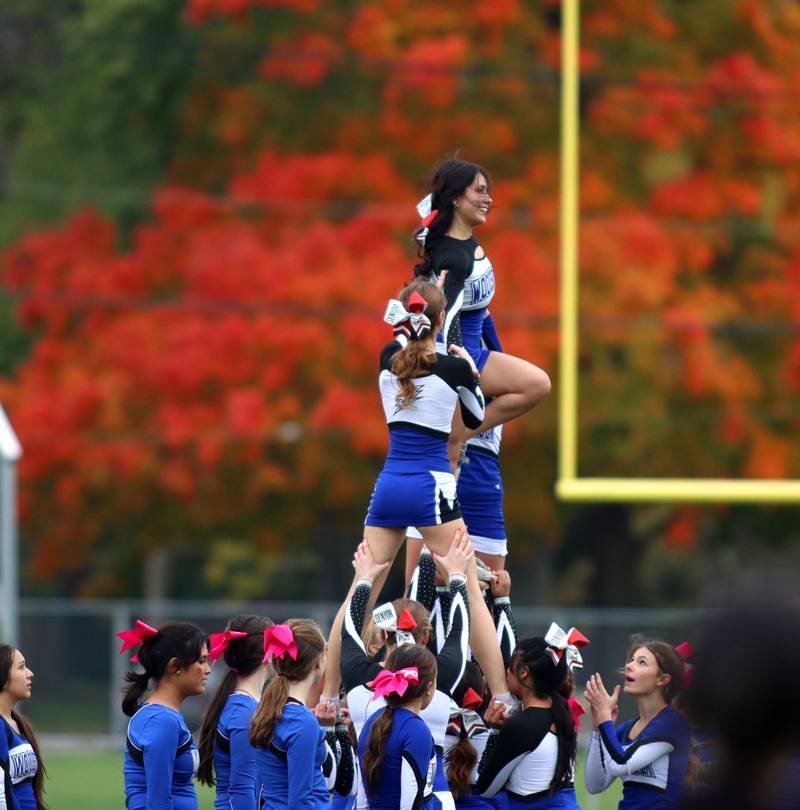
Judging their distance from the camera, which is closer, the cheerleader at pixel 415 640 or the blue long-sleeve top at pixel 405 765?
the blue long-sleeve top at pixel 405 765

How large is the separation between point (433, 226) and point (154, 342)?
34.3ft

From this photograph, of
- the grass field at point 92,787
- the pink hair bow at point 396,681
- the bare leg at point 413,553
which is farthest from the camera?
the grass field at point 92,787

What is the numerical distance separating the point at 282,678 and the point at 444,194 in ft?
5.92

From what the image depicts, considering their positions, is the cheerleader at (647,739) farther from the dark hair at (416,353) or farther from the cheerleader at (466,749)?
the dark hair at (416,353)

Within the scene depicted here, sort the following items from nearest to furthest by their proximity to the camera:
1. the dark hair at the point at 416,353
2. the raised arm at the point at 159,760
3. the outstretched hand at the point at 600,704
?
the raised arm at the point at 159,760 → the dark hair at the point at 416,353 → the outstretched hand at the point at 600,704

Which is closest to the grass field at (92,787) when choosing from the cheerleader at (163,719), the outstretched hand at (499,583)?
the outstretched hand at (499,583)

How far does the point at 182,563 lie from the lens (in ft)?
92.0

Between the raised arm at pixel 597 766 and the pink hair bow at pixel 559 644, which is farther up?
the pink hair bow at pixel 559 644

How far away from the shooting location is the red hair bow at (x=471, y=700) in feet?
18.2

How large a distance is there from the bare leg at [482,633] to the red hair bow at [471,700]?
120 millimetres

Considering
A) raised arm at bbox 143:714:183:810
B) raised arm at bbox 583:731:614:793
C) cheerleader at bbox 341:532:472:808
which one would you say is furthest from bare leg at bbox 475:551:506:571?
raised arm at bbox 143:714:183:810

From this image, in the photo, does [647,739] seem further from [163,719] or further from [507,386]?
[163,719]

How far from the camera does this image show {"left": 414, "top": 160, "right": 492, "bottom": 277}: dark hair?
19.3ft

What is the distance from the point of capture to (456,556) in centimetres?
566
